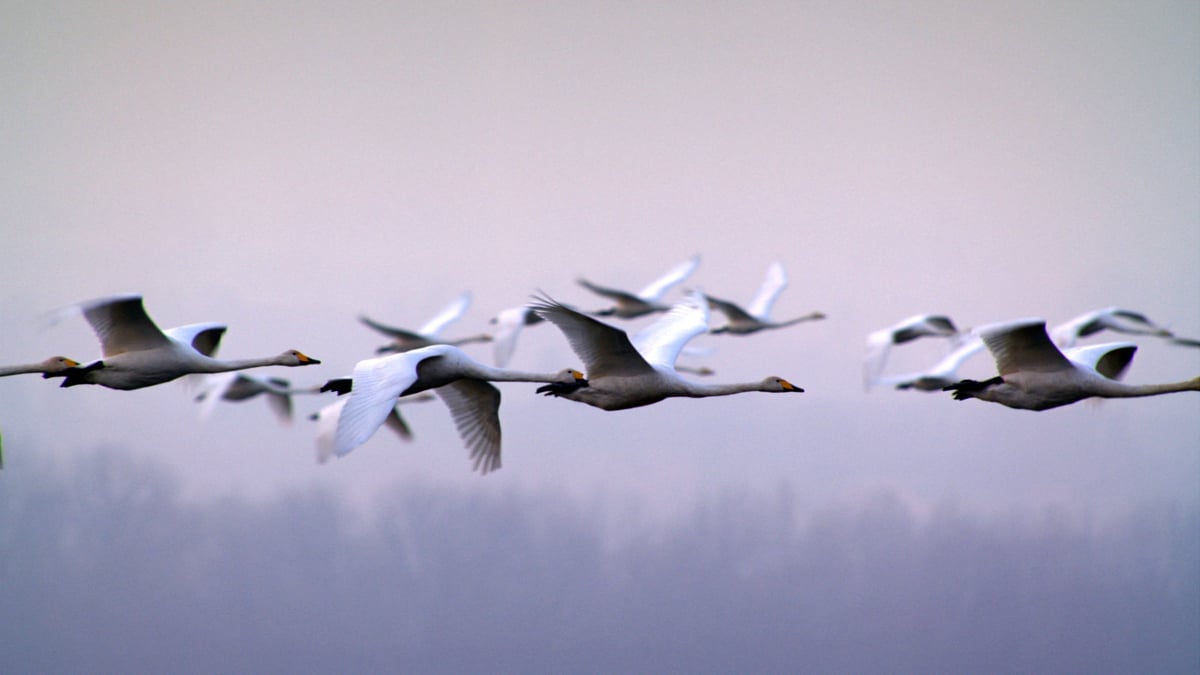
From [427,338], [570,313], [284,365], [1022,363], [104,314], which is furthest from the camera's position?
[427,338]

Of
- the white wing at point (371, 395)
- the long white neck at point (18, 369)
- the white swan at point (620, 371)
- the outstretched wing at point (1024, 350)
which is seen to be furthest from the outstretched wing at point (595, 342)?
the long white neck at point (18, 369)

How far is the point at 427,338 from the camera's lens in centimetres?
3784

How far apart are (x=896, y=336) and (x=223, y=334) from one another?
1308cm

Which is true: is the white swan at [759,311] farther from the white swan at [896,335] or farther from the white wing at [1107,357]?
the white wing at [1107,357]

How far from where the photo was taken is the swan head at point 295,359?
26.1m

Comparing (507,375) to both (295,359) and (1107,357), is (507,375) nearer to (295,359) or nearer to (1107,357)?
(295,359)

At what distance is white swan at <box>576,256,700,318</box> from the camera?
34.8m

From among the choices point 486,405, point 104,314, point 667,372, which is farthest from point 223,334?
point 667,372

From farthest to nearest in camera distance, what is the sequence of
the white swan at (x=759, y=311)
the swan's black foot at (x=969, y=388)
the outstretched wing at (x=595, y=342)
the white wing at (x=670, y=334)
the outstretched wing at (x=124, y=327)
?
1. the white swan at (x=759, y=311)
2. the white wing at (x=670, y=334)
3. the outstretched wing at (x=124, y=327)
4. the swan's black foot at (x=969, y=388)
5. the outstretched wing at (x=595, y=342)

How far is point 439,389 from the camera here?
80.6 feet

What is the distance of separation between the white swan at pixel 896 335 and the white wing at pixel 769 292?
5.98m

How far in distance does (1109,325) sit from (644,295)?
11046 mm

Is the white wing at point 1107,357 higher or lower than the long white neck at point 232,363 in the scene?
higher

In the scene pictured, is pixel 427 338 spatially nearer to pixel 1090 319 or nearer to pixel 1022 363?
pixel 1090 319
